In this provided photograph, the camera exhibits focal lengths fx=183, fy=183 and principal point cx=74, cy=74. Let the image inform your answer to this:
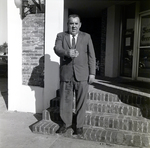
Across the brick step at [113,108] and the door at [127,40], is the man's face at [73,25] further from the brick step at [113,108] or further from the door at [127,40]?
the door at [127,40]

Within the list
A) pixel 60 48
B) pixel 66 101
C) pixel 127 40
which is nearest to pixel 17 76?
pixel 66 101

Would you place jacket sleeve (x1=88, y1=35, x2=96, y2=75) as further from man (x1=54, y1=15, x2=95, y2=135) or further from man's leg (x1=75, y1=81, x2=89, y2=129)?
man's leg (x1=75, y1=81, x2=89, y2=129)

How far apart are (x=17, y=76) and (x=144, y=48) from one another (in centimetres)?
409

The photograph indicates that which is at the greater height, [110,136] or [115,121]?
[115,121]

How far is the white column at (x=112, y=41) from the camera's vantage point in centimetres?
691

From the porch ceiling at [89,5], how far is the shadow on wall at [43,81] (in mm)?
3301

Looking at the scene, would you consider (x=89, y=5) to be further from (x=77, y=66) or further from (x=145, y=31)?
(x=77, y=66)

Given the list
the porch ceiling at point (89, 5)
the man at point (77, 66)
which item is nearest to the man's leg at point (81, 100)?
the man at point (77, 66)

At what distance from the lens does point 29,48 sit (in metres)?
4.51

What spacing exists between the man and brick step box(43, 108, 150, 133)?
0.32 metres

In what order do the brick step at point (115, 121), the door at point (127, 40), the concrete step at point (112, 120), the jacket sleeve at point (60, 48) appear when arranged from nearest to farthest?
the jacket sleeve at point (60, 48), the concrete step at point (112, 120), the brick step at point (115, 121), the door at point (127, 40)

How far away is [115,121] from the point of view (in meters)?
3.22

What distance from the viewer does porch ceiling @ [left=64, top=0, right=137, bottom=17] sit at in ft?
21.4

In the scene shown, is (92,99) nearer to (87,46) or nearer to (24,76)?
(87,46)
